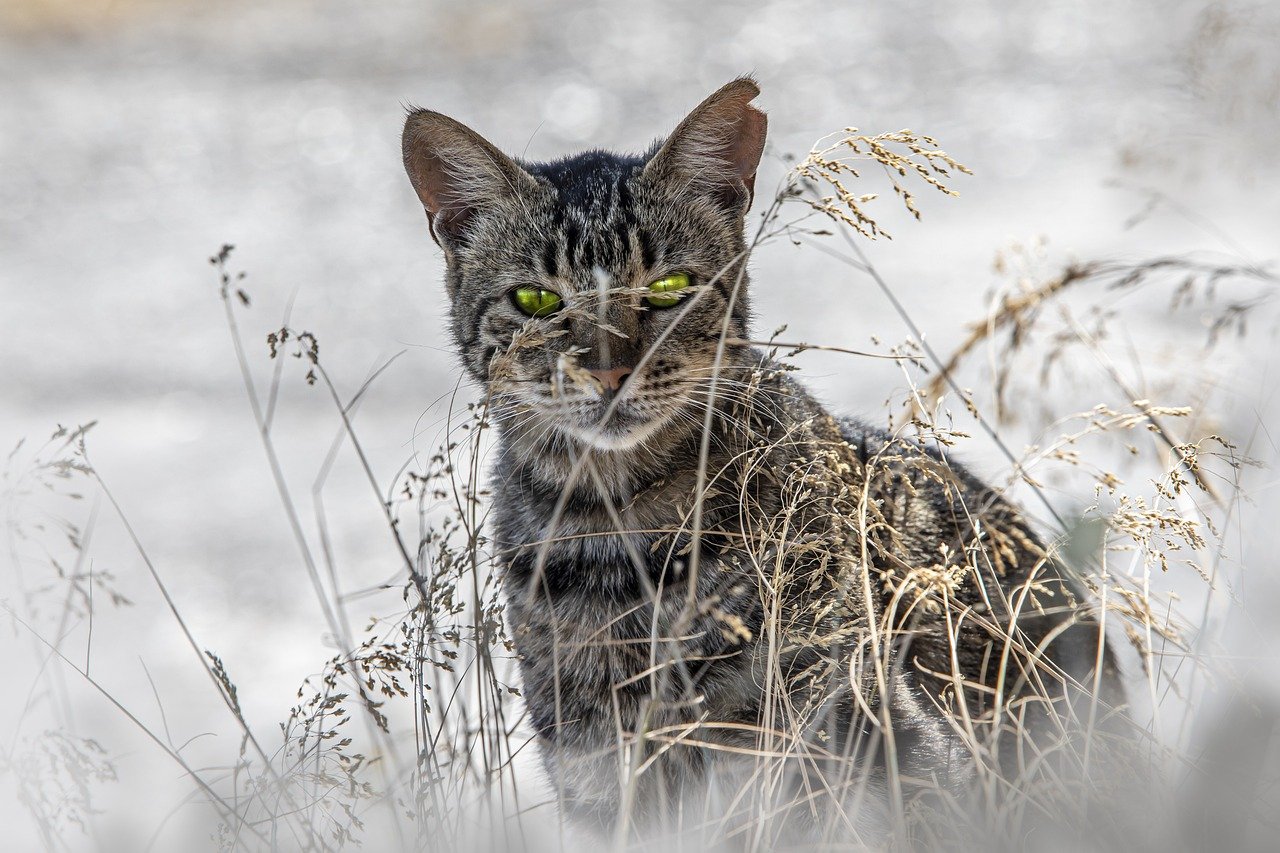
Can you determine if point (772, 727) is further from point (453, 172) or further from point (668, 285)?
point (453, 172)

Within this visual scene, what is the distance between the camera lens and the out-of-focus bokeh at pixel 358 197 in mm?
4281

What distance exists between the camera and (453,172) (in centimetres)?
264

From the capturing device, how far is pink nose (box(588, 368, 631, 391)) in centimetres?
225

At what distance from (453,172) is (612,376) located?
72 cm

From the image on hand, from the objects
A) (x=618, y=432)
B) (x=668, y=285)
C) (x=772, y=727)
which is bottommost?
(x=772, y=727)

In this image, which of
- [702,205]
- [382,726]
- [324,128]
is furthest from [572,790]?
[324,128]

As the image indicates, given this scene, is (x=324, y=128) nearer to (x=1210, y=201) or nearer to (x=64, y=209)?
(x=64, y=209)

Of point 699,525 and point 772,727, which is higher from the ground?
point 699,525

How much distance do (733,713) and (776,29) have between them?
21.8 feet

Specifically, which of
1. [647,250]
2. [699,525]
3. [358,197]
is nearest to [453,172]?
[647,250]

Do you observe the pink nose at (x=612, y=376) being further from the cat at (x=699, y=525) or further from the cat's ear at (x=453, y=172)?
the cat's ear at (x=453, y=172)

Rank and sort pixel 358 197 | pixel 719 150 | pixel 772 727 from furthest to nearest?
pixel 358 197, pixel 719 150, pixel 772 727

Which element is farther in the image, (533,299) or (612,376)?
(533,299)

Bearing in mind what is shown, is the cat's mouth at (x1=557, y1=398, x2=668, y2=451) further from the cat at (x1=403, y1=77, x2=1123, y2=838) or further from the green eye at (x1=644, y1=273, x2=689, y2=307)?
the green eye at (x1=644, y1=273, x2=689, y2=307)
